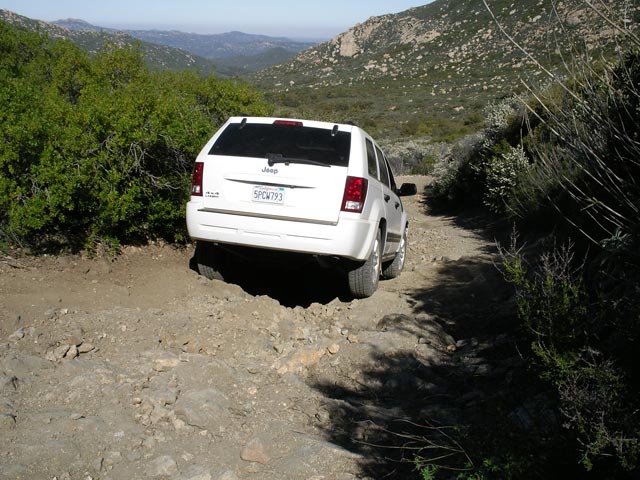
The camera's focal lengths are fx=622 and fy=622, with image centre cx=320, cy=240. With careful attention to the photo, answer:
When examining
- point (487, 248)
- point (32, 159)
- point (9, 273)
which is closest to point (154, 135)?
point (32, 159)

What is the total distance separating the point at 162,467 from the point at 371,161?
4.03 metres

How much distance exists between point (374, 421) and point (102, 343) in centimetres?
219

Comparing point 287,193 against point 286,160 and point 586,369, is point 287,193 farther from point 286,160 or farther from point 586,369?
point 586,369

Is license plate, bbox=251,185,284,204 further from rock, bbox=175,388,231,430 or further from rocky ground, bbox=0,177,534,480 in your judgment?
rock, bbox=175,388,231,430

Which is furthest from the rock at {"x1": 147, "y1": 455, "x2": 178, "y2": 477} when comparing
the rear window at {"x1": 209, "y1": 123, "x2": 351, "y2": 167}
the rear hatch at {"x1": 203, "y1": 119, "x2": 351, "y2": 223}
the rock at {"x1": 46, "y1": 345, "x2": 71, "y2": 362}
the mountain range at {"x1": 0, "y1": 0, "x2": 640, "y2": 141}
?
the mountain range at {"x1": 0, "y1": 0, "x2": 640, "y2": 141}

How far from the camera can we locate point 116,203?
253 inches

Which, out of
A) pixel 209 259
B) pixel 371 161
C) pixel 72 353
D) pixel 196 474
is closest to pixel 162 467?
Answer: pixel 196 474

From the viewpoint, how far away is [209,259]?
6504mm

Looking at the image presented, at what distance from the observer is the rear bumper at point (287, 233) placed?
18.7 feet

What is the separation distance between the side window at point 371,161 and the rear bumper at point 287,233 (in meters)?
0.74

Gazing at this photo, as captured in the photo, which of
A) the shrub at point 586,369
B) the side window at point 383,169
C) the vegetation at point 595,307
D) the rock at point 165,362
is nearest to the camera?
the shrub at point 586,369

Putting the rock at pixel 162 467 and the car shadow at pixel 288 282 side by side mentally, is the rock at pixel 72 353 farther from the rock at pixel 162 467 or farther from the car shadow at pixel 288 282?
the car shadow at pixel 288 282

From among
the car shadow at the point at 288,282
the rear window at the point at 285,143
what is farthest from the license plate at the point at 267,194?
the car shadow at the point at 288,282

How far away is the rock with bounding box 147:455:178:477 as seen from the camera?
3396 millimetres
